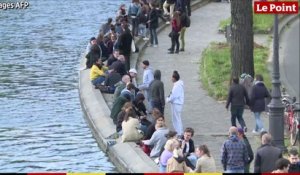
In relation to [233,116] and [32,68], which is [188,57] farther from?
[233,116]

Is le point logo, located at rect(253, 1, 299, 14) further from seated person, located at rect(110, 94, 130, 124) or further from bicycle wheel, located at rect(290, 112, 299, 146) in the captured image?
seated person, located at rect(110, 94, 130, 124)

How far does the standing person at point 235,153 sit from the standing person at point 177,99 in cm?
577

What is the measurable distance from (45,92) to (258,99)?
33.4ft

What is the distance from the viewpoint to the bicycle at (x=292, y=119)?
24359 millimetres

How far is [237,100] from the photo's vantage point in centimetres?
2594

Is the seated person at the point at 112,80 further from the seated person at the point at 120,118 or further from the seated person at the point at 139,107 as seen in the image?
the seated person at the point at 120,118

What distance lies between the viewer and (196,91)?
107 feet

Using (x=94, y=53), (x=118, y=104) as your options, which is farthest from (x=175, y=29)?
(x=118, y=104)

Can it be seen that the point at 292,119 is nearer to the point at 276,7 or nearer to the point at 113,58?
the point at 276,7

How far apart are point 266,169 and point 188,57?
19.5m

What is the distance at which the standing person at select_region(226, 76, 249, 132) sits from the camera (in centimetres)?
2583

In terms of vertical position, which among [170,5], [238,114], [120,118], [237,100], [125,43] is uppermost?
[170,5]

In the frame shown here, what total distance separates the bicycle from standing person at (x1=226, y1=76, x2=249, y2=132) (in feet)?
2.99

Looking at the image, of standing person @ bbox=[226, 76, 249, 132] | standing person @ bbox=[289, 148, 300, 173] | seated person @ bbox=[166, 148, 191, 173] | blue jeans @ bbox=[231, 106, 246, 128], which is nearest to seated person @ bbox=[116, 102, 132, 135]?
standing person @ bbox=[226, 76, 249, 132]
